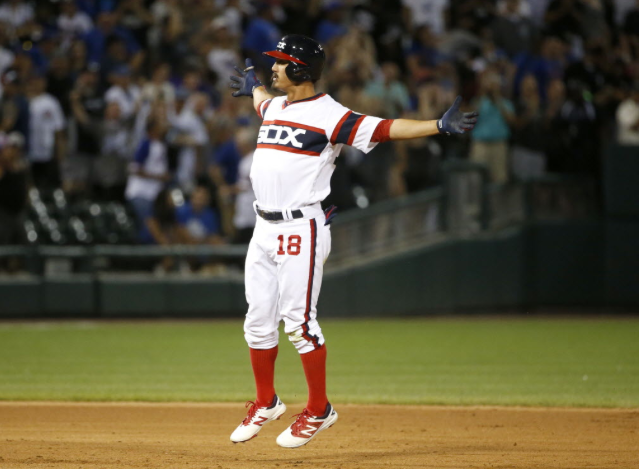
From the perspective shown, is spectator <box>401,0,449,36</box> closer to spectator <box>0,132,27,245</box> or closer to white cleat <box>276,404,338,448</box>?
spectator <box>0,132,27,245</box>

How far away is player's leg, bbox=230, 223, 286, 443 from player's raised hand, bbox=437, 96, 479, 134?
1114 millimetres

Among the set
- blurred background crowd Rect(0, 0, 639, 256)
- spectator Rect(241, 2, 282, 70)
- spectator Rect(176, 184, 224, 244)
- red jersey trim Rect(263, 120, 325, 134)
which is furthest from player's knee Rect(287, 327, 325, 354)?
spectator Rect(241, 2, 282, 70)

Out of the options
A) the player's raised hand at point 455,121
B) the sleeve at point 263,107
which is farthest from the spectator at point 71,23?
the player's raised hand at point 455,121

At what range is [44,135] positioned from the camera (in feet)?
41.2

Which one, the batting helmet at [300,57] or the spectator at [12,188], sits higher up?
the batting helmet at [300,57]

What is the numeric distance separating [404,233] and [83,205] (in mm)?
4281

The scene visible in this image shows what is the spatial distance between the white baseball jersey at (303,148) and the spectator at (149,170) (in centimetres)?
741

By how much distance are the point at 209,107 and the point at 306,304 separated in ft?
27.6

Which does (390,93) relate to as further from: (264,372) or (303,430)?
(303,430)

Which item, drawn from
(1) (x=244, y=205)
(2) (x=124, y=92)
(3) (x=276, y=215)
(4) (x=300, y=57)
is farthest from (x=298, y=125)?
(2) (x=124, y=92)

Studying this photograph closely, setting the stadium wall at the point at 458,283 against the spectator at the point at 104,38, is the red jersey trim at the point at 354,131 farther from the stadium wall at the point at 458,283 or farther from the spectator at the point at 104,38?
the spectator at the point at 104,38

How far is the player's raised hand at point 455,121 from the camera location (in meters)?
A: 4.77

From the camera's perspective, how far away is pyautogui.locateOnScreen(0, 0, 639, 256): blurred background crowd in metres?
12.5

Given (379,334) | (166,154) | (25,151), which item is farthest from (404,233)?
(25,151)
